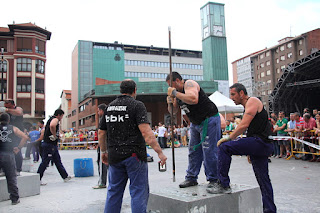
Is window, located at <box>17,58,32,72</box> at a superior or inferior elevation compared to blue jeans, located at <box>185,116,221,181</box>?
superior

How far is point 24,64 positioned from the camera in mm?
46688

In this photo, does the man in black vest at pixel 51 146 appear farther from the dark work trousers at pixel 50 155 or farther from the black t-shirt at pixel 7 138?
the black t-shirt at pixel 7 138

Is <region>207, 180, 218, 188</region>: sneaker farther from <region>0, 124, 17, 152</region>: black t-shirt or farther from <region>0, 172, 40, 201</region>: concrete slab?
<region>0, 172, 40, 201</region>: concrete slab

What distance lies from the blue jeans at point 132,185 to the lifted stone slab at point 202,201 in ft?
1.75

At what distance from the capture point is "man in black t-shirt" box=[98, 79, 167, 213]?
11.3 feet

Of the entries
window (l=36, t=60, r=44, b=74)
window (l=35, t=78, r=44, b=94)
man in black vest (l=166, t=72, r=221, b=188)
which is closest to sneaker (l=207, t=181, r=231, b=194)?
man in black vest (l=166, t=72, r=221, b=188)

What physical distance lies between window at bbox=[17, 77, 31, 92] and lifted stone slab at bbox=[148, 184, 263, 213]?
156 ft

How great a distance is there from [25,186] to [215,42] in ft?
195

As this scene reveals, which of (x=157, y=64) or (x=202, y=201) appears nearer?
(x=202, y=201)

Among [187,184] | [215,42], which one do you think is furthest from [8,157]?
[215,42]

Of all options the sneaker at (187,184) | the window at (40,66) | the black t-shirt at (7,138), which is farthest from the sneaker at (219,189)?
the window at (40,66)

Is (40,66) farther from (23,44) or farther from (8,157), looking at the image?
(8,157)

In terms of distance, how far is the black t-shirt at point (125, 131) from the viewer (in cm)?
348

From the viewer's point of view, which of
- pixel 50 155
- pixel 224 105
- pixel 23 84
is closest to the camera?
pixel 50 155
